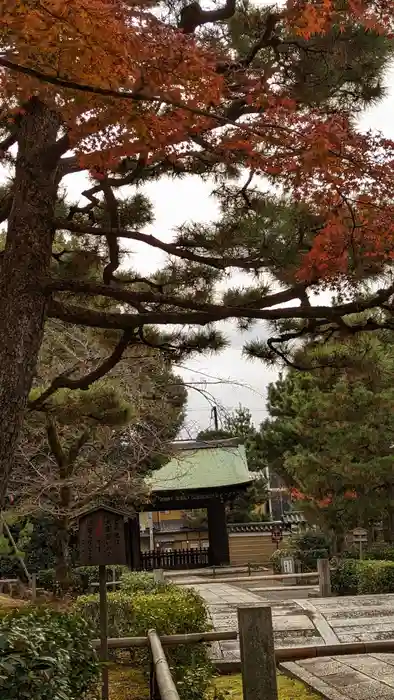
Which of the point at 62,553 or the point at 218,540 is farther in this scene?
the point at 218,540

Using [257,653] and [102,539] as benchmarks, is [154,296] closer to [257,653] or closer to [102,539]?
[257,653]

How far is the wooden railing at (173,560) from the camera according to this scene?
73.1 ft

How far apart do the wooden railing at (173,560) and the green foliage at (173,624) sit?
1456cm

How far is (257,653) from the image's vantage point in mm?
3785

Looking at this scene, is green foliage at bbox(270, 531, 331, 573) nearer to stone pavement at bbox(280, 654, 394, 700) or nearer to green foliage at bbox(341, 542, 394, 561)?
green foliage at bbox(341, 542, 394, 561)

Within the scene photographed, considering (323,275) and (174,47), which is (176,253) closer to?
(323,275)

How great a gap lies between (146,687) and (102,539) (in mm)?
1670

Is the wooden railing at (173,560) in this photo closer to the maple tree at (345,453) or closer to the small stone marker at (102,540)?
the maple tree at (345,453)

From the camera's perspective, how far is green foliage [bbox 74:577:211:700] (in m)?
5.38

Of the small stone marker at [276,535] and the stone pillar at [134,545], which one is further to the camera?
the small stone marker at [276,535]

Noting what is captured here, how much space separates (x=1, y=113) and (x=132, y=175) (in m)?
1.11

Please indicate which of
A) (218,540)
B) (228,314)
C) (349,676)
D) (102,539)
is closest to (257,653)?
(228,314)

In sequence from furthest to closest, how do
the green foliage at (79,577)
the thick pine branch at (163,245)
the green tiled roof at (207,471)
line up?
the green tiled roof at (207,471), the green foliage at (79,577), the thick pine branch at (163,245)

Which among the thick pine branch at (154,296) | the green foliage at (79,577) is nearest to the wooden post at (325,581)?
the green foliage at (79,577)
